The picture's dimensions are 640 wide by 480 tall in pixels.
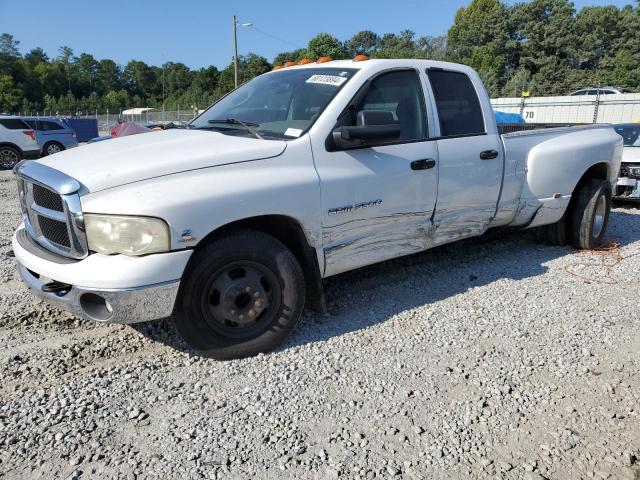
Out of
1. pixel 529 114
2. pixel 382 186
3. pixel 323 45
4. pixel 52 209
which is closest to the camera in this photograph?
pixel 52 209

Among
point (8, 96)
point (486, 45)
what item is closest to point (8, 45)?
point (8, 96)

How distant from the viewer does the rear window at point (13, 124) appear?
17.3 meters

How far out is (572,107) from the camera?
24.3 m

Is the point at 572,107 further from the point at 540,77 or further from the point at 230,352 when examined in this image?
the point at 540,77

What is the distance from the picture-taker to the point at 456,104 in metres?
4.45

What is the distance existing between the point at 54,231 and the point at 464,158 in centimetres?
307

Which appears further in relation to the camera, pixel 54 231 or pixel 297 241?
pixel 297 241

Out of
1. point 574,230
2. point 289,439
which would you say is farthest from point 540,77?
point 289,439

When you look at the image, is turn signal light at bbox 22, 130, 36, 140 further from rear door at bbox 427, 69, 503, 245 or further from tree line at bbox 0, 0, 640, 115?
tree line at bbox 0, 0, 640, 115

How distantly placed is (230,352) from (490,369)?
5.35 ft

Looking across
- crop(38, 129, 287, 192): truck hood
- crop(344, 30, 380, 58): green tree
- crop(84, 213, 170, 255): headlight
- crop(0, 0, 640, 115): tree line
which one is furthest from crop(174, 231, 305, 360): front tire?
crop(344, 30, 380, 58): green tree

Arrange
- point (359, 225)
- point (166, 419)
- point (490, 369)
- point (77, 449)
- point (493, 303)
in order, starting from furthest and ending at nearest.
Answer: point (493, 303), point (359, 225), point (490, 369), point (166, 419), point (77, 449)

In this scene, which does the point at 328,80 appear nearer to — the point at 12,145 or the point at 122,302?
the point at 122,302

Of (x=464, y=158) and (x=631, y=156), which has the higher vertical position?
(x=464, y=158)
